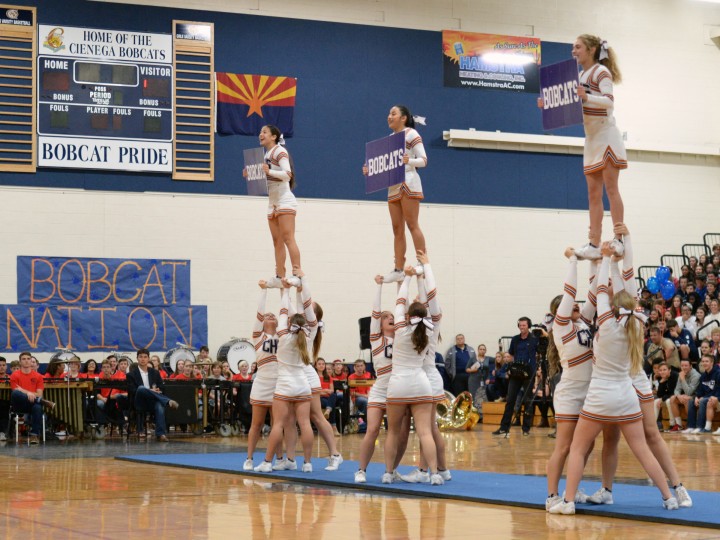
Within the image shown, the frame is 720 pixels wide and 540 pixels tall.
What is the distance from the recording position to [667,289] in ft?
70.9

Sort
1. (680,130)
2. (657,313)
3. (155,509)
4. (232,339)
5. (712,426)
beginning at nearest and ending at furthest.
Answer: (155,509), (712,426), (657,313), (232,339), (680,130)

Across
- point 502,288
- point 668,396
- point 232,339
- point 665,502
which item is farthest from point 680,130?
point 665,502

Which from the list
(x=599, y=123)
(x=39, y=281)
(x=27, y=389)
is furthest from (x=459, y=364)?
(x=599, y=123)

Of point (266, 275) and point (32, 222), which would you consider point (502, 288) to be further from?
point (32, 222)

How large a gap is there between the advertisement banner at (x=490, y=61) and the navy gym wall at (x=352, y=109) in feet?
0.66

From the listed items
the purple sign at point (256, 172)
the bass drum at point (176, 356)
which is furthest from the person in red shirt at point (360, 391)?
the purple sign at point (256, 172)

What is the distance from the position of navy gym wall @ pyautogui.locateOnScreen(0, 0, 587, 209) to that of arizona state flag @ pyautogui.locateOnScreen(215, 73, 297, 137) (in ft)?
0.75

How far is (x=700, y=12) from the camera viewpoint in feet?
83.9

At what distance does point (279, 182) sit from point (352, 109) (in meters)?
10.4

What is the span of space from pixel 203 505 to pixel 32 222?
42.7 feet

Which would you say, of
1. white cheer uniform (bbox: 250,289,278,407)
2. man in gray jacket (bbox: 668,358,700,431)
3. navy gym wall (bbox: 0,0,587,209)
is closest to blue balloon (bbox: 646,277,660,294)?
navy gym wall (bbox: 0,0,587,209)

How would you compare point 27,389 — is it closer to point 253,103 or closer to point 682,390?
point 253,103

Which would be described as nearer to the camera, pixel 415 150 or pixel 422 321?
pixel 422 321

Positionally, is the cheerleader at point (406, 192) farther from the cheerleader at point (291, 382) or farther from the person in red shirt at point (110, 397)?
the person in red shirt at point (110, 397)
